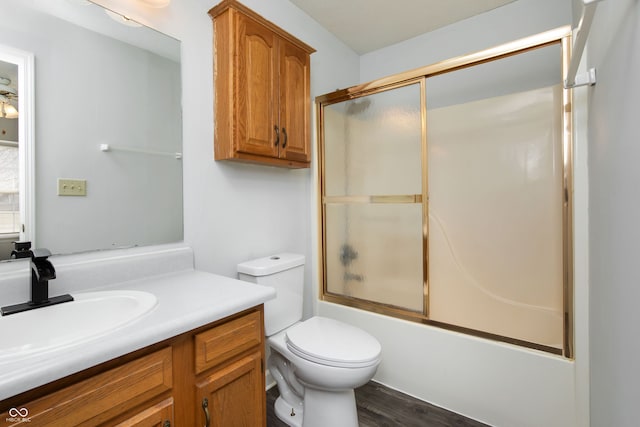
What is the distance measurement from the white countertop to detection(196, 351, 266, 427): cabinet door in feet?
0.67

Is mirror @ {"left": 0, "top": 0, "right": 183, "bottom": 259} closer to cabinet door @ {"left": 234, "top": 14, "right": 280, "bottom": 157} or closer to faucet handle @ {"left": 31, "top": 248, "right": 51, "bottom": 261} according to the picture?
faucet handle @ {"left": 31, "top": 248, "right": 51, "bottom": 261}

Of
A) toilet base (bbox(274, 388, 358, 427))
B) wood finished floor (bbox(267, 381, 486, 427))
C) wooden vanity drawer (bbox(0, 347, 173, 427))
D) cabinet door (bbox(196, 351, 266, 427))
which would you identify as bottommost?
wood finished floor (bbox(267, 381, 486, 427))

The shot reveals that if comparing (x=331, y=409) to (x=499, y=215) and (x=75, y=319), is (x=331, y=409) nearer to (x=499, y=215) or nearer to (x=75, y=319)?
(x=75, y=319)

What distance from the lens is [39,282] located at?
967mm

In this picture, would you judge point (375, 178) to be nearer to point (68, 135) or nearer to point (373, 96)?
point (373, 96)

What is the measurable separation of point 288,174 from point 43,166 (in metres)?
1.26


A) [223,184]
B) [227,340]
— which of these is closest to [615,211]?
[227,340]

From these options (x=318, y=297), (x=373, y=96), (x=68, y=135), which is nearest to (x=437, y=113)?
(x=373, y=96)

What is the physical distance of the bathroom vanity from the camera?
2.09ft

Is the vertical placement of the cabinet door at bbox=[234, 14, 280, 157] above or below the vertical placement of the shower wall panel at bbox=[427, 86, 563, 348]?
above

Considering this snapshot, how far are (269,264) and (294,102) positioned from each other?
969 millimetres

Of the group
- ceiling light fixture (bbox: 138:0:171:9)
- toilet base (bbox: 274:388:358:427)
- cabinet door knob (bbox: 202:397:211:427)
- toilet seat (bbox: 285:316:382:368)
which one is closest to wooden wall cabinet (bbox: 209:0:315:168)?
ceiling light fixture (bbox: 138:0:171:9)

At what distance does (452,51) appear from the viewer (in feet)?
7.74

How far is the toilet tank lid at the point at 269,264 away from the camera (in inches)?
63.1
